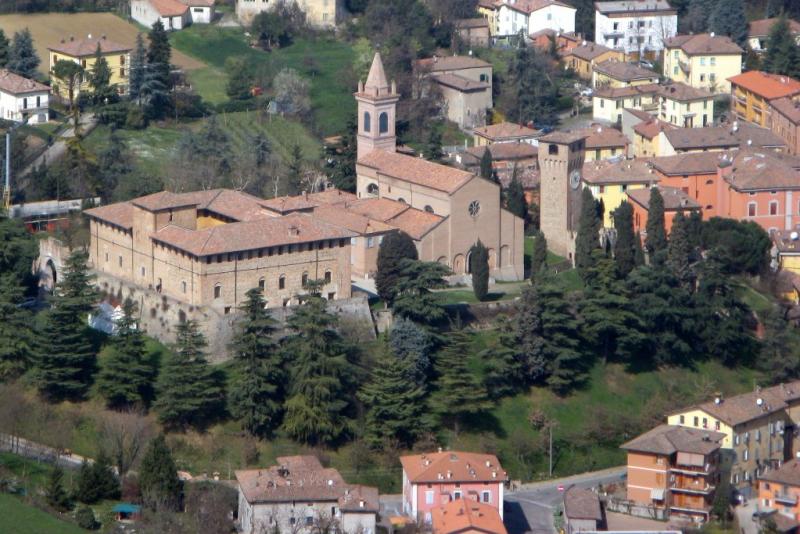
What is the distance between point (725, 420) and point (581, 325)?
20.1 ft

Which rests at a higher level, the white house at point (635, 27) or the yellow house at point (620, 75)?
the white house at point (635, 27)

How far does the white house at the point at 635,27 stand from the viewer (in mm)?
107125

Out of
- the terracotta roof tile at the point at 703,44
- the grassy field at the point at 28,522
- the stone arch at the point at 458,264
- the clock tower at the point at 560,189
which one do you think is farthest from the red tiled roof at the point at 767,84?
the grassy field at the point at 28,522

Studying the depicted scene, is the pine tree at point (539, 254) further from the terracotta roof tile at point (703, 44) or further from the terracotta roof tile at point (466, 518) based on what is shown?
the terracotta roof tile at point (703, 44)

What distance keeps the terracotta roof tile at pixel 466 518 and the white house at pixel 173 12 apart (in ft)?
128

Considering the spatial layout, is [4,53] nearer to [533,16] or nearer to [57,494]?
[533,16]

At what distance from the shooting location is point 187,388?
230 feet

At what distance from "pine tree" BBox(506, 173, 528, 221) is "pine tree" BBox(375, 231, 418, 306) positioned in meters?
8.45

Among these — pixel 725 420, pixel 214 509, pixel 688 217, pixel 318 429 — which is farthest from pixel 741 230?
pixel 214 509

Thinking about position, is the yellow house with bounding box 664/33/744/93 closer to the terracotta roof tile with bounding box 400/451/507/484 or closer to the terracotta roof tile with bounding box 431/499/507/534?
the terracotta roof tile with bounding box 400/451/507/484

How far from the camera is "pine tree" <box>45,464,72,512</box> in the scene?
218 feet

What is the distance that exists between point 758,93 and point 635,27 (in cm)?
1055

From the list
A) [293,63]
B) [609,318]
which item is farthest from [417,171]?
[293,63]

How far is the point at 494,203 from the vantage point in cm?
7956
